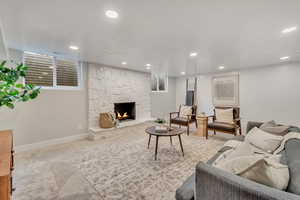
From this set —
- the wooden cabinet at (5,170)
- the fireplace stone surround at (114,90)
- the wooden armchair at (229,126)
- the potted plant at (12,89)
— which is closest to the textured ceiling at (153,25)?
the potted plant at (12,89)

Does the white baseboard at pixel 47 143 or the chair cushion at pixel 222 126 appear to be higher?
the chair cushion at pixel 222 126

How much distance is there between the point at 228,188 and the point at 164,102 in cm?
587

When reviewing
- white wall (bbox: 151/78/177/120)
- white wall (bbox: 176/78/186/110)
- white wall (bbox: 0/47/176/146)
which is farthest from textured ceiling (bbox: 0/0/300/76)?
white wall (bbox: 176/78/186/110)

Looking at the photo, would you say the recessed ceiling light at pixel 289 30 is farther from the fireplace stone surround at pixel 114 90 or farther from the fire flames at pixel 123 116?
the fire flames at pixel 123 116

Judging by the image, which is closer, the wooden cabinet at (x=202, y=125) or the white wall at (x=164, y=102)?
the wooden cabinet at (x=202, y=125)

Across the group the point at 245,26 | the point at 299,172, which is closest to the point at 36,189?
the point at 299,172

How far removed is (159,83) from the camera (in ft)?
21.5

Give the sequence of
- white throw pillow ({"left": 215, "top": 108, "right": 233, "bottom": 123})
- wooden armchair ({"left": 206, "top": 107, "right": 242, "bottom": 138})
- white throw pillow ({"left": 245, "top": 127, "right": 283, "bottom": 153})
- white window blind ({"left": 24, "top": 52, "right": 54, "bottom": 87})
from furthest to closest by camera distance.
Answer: white throw pillow ({"left": 215, "top": 108, "right": 233, "bottom": 123}), wooden armchair ({"left": 206, "top": 107, "right": 242, "bottom": 138}), white window blind ({"left": 24, "top": 52, "right": 54, "bottom": 87}), white throw pillow ({"left": 245, "top": 127, "right": 283, "bottom": 153})

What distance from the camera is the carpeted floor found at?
5.74 ft

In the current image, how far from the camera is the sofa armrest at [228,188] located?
74 cm

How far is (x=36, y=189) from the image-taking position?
5.98 ft

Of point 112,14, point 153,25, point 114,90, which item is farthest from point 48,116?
point 153,25

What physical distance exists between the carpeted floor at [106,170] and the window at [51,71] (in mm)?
1648

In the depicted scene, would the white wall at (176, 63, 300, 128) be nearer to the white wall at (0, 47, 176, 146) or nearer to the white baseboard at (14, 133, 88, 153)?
the white wall at (0, 47, 176, 146)
